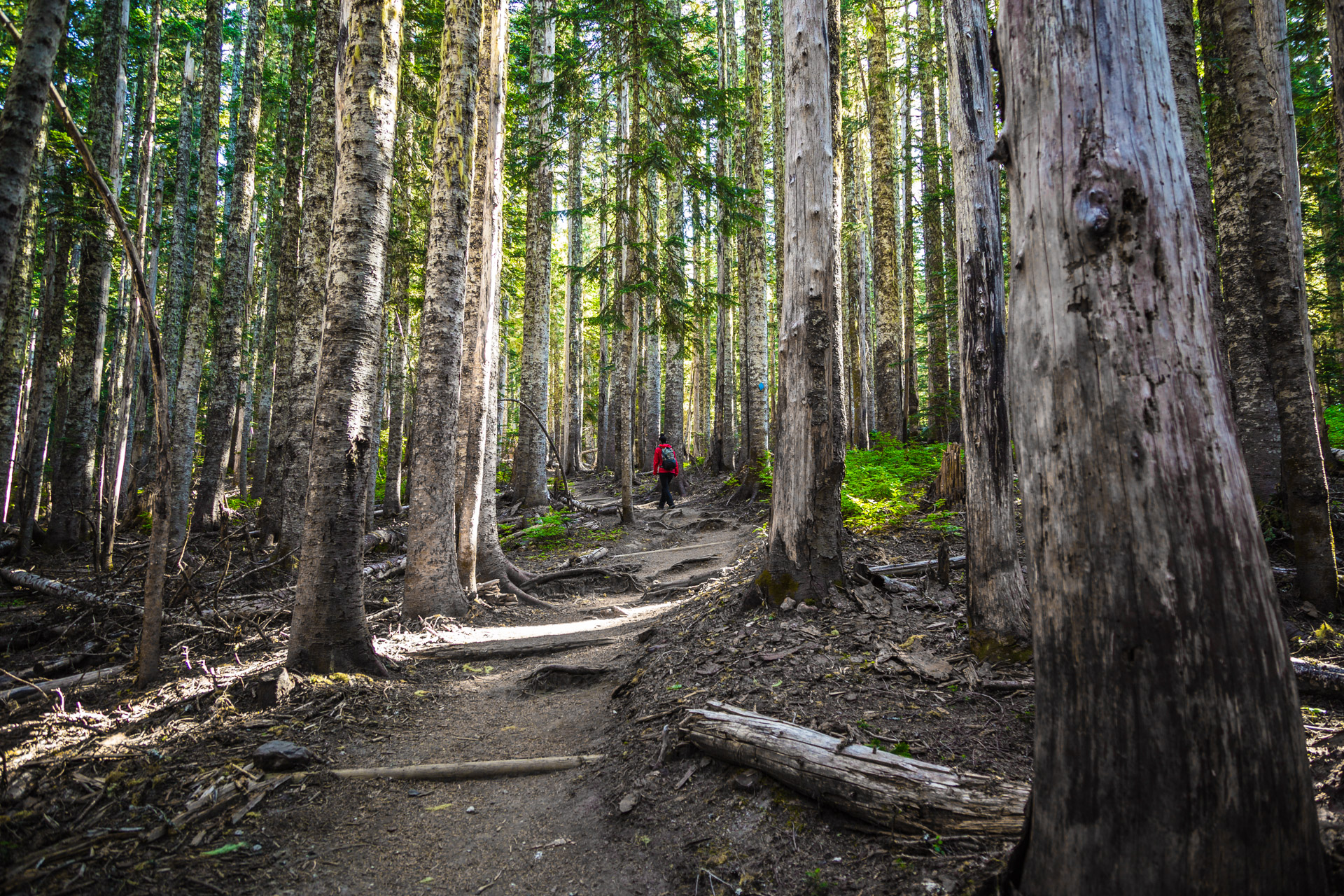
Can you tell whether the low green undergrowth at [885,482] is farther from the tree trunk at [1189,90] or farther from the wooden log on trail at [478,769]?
the wooden log on trail at [478,769]

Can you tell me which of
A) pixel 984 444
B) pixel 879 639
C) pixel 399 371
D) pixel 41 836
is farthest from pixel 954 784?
pixel 399 371

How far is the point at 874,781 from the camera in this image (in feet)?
8.70

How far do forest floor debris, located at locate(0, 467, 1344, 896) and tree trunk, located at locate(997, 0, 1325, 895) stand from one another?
0.82m

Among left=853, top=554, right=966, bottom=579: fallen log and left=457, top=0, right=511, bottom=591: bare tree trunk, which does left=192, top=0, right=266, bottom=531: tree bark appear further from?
left=853, top=554, right=966, bottom=579: fallen log

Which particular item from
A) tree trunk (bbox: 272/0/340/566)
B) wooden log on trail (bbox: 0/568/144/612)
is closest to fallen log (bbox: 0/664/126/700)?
wooden log on trail (bbox: 0/568/144/612)

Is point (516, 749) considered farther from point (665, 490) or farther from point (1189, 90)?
point (665, 490)

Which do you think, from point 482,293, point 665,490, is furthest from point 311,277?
point 665,490

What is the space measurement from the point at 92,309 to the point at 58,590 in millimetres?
6598

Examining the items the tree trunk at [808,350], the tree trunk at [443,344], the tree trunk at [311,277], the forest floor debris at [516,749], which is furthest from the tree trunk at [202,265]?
the tree trunk at [808,350]

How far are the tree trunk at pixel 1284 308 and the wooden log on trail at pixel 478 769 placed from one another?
5973 mm

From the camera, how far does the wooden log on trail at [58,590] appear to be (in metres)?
6.33

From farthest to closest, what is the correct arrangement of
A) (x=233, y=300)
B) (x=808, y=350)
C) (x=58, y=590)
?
1. (x=233, y=300)
2. (x=58, y=590)
3. (x=808, y=350)

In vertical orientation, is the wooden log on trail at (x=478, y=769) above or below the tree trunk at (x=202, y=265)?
below

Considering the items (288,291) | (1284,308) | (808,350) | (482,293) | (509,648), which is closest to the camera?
(808,350)
